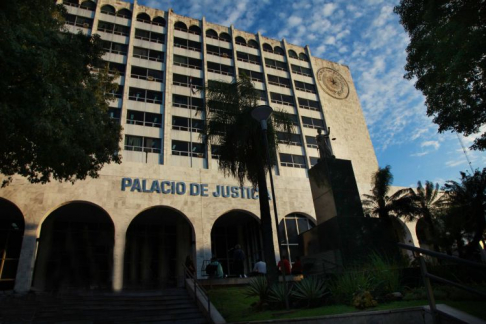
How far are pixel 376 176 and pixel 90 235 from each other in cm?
2212

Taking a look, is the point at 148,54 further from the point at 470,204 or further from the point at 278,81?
the point at 470,204

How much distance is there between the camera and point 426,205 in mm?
28891

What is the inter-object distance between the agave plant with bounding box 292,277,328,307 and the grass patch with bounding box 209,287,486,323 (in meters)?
0.37

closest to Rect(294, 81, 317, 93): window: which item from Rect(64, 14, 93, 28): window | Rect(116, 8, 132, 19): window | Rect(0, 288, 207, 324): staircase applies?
Rect(116, 8, 132, 19): window

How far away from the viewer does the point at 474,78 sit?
11.5m

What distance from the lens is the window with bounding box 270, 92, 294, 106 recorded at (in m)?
35.7

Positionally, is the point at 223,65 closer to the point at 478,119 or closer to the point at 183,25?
the point at 183,25

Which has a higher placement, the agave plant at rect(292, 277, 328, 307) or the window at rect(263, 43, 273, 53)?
the window at rect(263, 43, 273, 53)

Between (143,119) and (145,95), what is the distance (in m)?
2.56

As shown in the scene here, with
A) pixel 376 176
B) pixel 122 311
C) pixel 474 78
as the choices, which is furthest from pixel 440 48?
pixel 376 176

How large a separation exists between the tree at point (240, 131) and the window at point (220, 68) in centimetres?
1981

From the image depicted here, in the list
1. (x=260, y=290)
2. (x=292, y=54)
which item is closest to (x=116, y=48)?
(x=292, y=54)

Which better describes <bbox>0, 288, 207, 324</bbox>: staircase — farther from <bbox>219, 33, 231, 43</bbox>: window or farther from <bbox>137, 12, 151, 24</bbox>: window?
<bbox>219, 33, 231, 43</bbox>: window

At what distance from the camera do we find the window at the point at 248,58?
3684 centimetres
